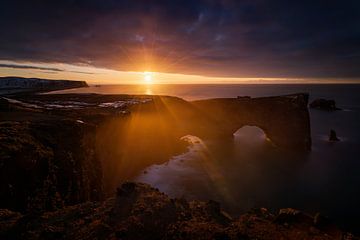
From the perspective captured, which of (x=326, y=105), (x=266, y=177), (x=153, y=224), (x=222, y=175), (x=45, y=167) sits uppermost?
(x=326, y=105)

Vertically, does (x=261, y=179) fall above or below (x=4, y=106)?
below

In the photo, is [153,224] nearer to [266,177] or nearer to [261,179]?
[261,179]

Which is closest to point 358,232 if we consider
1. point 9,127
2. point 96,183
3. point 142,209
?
point 142,209

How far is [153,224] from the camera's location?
28.7 feet

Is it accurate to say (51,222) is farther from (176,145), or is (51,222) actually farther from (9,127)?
(176,145)

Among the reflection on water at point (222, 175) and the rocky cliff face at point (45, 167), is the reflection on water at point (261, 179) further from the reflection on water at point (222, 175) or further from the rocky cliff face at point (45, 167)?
the rocky cliff face at point (45, 167)

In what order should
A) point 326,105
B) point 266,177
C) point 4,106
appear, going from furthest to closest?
point 326,105
point 266,177
point 4,106

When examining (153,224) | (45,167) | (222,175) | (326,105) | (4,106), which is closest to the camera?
(153,224)

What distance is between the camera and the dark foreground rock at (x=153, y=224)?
7793mm

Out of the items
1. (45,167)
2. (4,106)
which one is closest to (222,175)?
(45,167)

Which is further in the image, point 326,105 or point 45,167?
point 326,105

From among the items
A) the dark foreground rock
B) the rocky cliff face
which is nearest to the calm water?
the rocky cliff face

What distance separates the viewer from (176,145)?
151 feet

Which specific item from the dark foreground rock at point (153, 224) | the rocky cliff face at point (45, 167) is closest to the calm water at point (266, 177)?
the rocky cliff face at point (45, 167)
